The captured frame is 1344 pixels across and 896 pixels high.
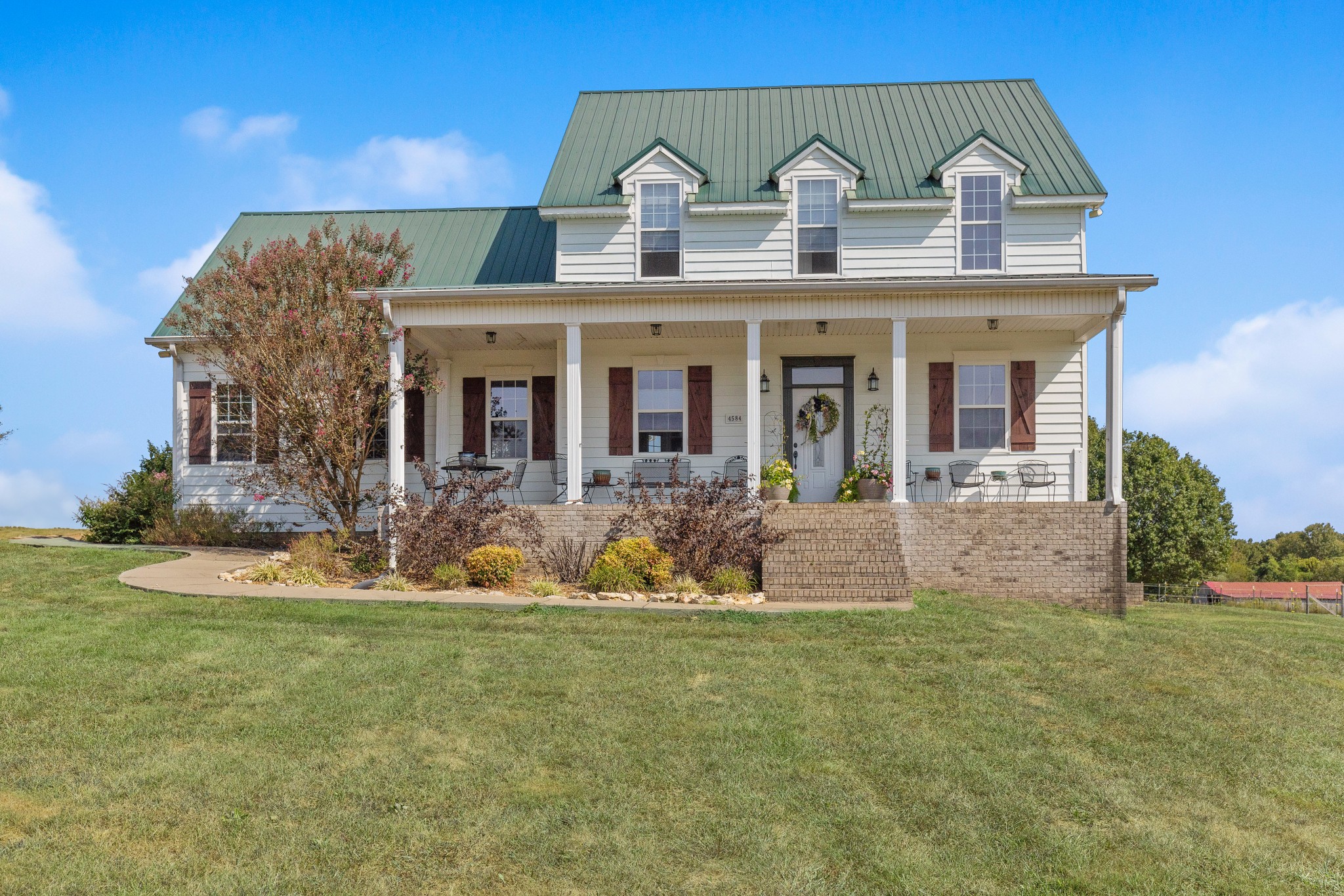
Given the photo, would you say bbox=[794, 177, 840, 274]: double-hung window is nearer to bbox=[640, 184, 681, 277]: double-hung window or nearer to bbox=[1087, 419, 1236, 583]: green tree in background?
bbox=[640, 184, 681, 277]: double-hung window

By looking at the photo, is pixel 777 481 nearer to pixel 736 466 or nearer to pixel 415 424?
pixel 736 466

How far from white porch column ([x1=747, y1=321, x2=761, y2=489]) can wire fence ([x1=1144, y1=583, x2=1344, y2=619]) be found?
20.8 meters

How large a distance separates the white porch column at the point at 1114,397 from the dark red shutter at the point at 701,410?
21.7 ft

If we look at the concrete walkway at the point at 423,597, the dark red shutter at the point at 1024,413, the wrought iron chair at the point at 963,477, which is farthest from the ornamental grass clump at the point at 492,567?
the dark red shutter at the point at 1024,413

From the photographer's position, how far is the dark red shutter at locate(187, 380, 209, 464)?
58.9ft

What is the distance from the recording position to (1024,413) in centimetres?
1622

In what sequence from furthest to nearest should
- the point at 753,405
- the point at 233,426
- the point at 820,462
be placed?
the point at 233,426, the point at 820,462, the point at 753,405

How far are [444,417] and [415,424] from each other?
647mm

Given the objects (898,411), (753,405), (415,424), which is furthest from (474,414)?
(898,411)

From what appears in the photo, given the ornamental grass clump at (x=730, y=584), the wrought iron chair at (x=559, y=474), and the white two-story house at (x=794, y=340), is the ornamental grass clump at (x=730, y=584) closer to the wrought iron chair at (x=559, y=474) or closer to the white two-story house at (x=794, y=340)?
the white two-story house at (x=794, y=340)

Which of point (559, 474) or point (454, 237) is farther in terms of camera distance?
point (454, 237)

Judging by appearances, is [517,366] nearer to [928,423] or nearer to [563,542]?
[563,542]

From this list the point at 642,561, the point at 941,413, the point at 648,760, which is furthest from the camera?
the point at 941,413

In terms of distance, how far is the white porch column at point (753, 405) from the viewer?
13883 mm
